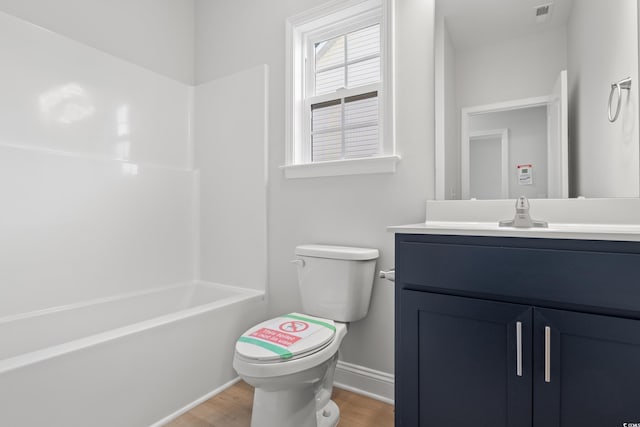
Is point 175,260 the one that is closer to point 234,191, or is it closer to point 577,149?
point 234,191

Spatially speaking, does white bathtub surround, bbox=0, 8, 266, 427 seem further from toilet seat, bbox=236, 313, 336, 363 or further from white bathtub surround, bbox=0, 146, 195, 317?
toilet seat, bbox=236, 313, 336, 363

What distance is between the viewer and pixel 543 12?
53.0 inches

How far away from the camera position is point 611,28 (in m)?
1.22

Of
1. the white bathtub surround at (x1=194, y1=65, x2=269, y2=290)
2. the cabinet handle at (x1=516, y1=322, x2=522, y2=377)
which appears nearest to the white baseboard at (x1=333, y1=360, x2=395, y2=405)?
the white bathtub surround at (x1=194, y1=65, x2=269, y2=290)

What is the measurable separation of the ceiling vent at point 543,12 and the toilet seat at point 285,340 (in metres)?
1.56

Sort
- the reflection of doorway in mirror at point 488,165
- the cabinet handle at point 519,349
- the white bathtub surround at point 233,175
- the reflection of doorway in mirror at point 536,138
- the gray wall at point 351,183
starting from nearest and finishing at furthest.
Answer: the cabinet handle at point 519,349, the reflection of doorway in mirror at point 536,138, the reflection of doorway in mirror at point 488,165, the gray wall at point 351,183, the white bathtub surround at point 233,175

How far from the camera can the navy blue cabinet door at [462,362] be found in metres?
0.99

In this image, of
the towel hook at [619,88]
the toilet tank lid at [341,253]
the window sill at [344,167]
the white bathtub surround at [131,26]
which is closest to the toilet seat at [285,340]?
the toilet tank lid at [341,253]

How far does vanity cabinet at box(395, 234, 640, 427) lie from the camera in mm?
884

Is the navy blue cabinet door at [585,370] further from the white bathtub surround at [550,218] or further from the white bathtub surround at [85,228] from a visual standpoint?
the white bathtub surround at [85,228]

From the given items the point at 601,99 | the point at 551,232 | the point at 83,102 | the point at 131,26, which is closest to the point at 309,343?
the point at 551,232

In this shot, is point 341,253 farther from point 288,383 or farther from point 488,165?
point 488,165

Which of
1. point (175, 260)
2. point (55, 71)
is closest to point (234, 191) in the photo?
point (175, 260)

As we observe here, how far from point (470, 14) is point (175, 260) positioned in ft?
7.56
